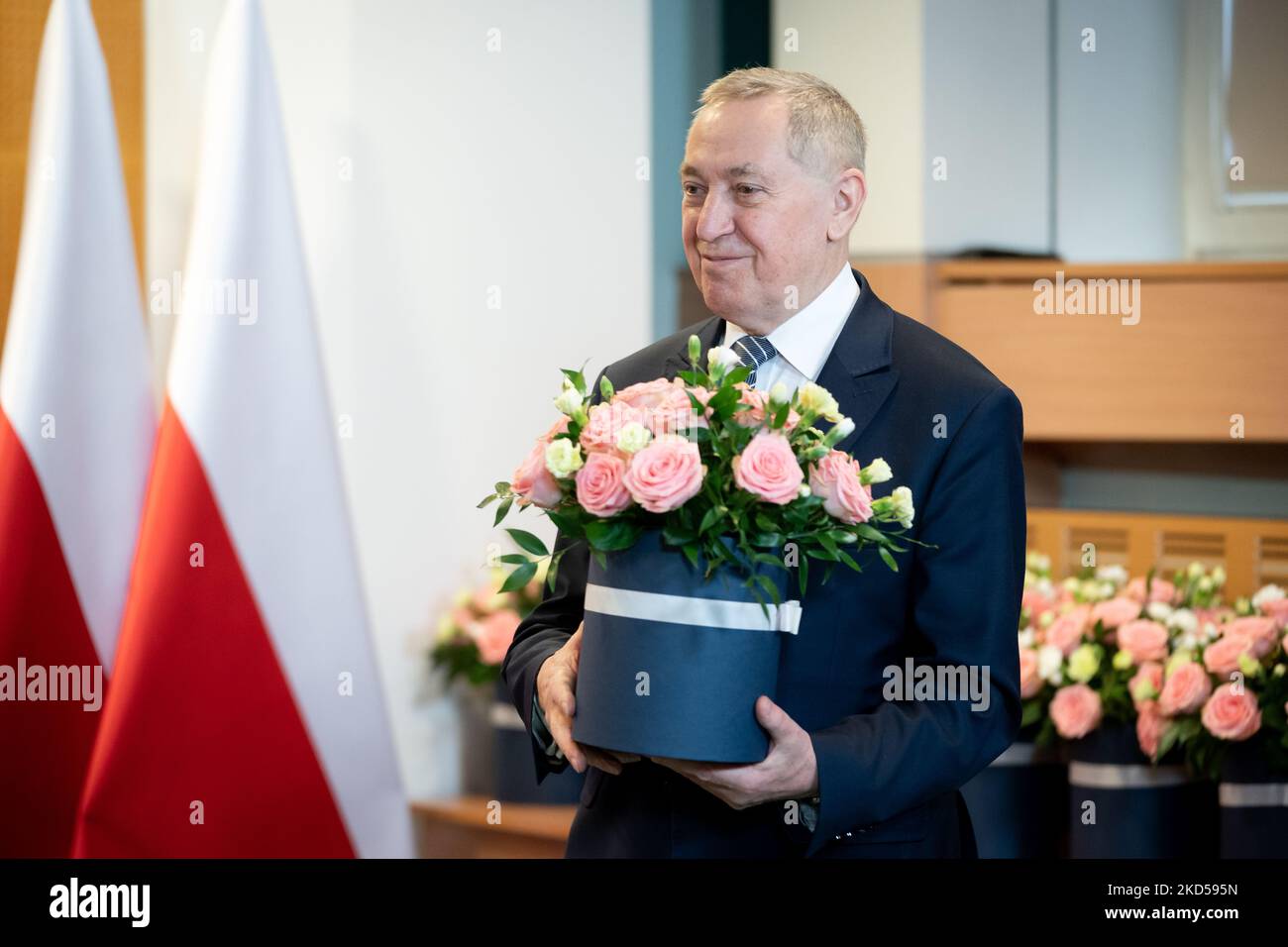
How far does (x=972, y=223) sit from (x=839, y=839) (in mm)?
2758

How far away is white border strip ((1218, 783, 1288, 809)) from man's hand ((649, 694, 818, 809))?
1369 millimetres

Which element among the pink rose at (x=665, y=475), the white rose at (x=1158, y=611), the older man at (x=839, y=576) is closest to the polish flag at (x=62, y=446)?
the older man at (x=839, y=576)

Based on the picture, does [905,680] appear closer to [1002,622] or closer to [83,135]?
[1002,622]

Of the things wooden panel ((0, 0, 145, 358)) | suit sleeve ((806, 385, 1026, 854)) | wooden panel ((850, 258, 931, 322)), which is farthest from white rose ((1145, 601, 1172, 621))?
wooden panel ((0, 0, 145, 358))

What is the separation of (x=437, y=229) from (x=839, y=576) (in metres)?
2.05

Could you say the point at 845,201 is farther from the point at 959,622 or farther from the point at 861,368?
the point at 959,622

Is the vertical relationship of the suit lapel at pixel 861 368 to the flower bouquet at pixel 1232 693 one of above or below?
above

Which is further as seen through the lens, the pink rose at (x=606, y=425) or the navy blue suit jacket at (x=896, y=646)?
the navy blue suit jacket at (x=896, y=646)

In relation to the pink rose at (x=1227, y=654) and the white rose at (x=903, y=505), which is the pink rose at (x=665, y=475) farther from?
the pink rose at (x=1227, y=654)

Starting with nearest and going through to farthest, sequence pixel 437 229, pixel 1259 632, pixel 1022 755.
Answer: pixel 1259 632
pixel 1022 755
pixel 437 229

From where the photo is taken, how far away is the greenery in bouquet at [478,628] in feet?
11.3

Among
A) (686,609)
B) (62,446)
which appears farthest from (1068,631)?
(62,446)

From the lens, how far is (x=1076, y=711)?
2.88m

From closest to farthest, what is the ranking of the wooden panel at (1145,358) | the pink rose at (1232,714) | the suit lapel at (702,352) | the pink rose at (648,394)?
the pink rose at (648,394) → the suit lapel at (702,352) → the pink rose at (1232,714) → the wooden panel at (1145,358)
